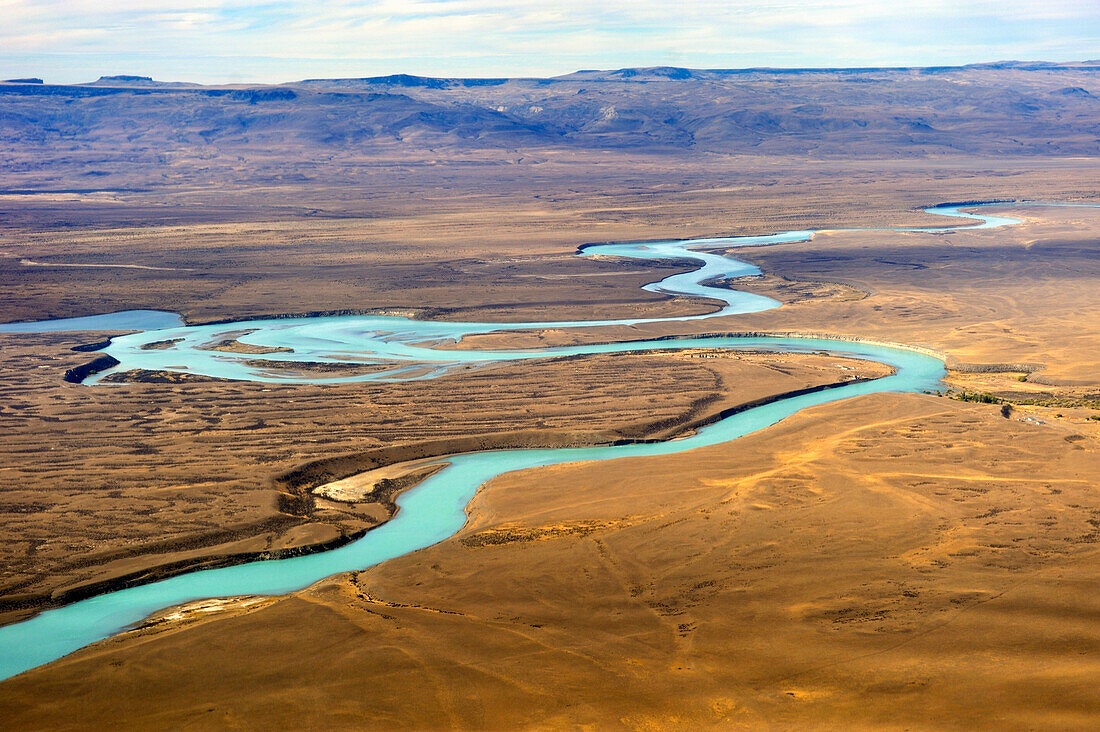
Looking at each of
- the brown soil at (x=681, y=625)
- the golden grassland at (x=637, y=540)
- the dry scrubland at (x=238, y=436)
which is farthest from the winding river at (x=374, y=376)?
the brown soil at (x=681, y=625)

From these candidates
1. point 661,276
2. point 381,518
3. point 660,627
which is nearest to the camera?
Answer: point 660,627

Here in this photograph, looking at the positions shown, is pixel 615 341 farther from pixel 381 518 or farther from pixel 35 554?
pixel 35 554

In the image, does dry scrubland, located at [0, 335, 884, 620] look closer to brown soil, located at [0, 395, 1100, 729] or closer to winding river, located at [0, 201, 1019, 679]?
winding river, located at [0, 201, 1019, 679]

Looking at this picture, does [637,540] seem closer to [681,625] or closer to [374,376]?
[681,625]

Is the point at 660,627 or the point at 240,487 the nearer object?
the point at 660,627

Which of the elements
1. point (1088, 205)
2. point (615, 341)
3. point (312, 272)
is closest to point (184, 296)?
point (312, 272)

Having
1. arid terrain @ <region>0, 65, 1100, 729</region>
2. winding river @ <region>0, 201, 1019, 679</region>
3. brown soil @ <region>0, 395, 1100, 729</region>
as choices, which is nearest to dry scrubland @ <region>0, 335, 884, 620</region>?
arid terrain @ <region>0, 65, 1100, 729</region>
